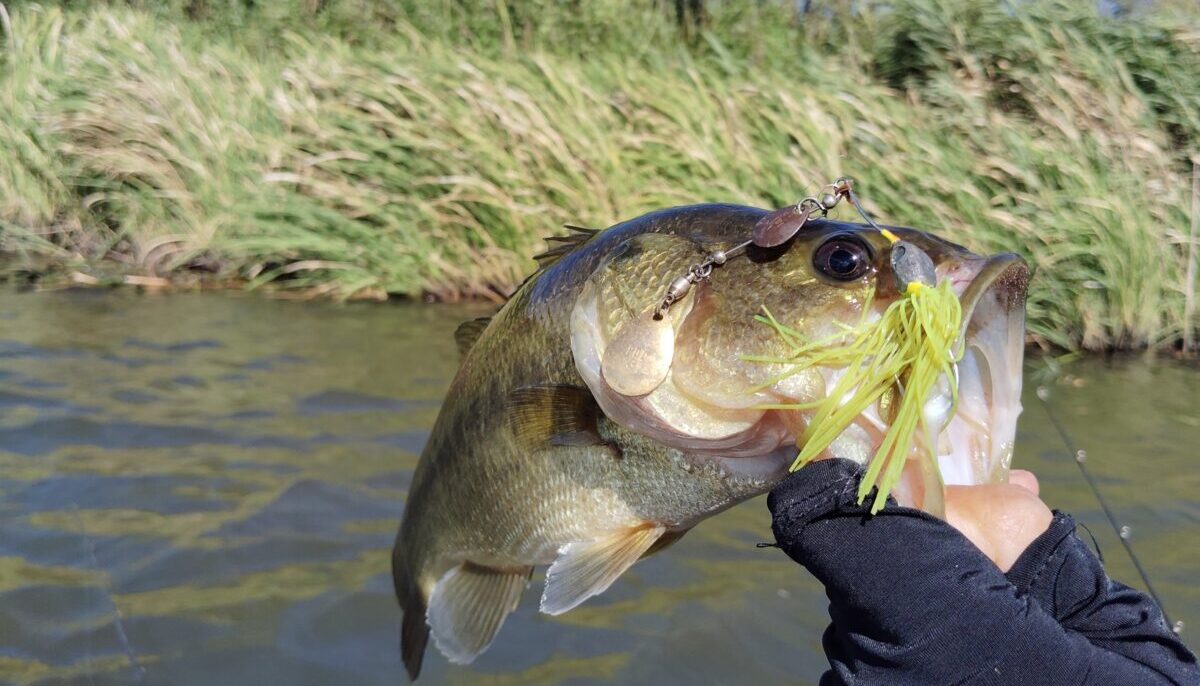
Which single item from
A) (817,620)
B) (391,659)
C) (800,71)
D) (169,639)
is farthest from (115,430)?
(800,71)

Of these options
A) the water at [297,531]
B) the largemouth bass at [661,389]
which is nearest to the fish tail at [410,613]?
the largemouth bass at [661,389]

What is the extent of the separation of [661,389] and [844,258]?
0.99 feet

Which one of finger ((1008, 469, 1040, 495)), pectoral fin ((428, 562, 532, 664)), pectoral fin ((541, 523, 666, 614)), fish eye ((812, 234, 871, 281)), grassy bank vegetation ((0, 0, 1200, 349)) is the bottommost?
grassy bank vegetation ((0, 0, 1200, 349))

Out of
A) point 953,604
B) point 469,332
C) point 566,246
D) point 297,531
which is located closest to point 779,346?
point 953,604

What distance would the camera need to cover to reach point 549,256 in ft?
6.33

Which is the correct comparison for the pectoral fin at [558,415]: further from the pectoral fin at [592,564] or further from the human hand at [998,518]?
the human hand at [998,518]

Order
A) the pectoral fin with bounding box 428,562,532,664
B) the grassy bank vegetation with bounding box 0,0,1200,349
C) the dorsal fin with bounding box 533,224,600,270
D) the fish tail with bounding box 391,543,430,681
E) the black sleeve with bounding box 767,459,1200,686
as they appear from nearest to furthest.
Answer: the black sleeve with bounding box 767,459,1200,686, the dorsal fin with bounding box 533,224,600,270, the pectoral fin with bounding box 428,562,532,664, the fish tail with bounding box 391,543,430,681, the grassy bank vegetation with bounding box 0,0,1200,349

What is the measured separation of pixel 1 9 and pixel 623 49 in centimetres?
609

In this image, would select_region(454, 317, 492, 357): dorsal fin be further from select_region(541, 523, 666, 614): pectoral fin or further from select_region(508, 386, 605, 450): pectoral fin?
select_region(541, 523, 666, 614): pectoral fin

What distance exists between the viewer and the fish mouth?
1.43 m

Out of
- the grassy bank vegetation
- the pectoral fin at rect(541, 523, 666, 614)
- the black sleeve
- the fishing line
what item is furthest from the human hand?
the grassy bank vegetation

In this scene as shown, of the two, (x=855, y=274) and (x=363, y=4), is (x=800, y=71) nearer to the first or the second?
(x=363, y=4)

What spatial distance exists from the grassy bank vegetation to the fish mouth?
583cm

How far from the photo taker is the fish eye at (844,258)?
1.47 m
